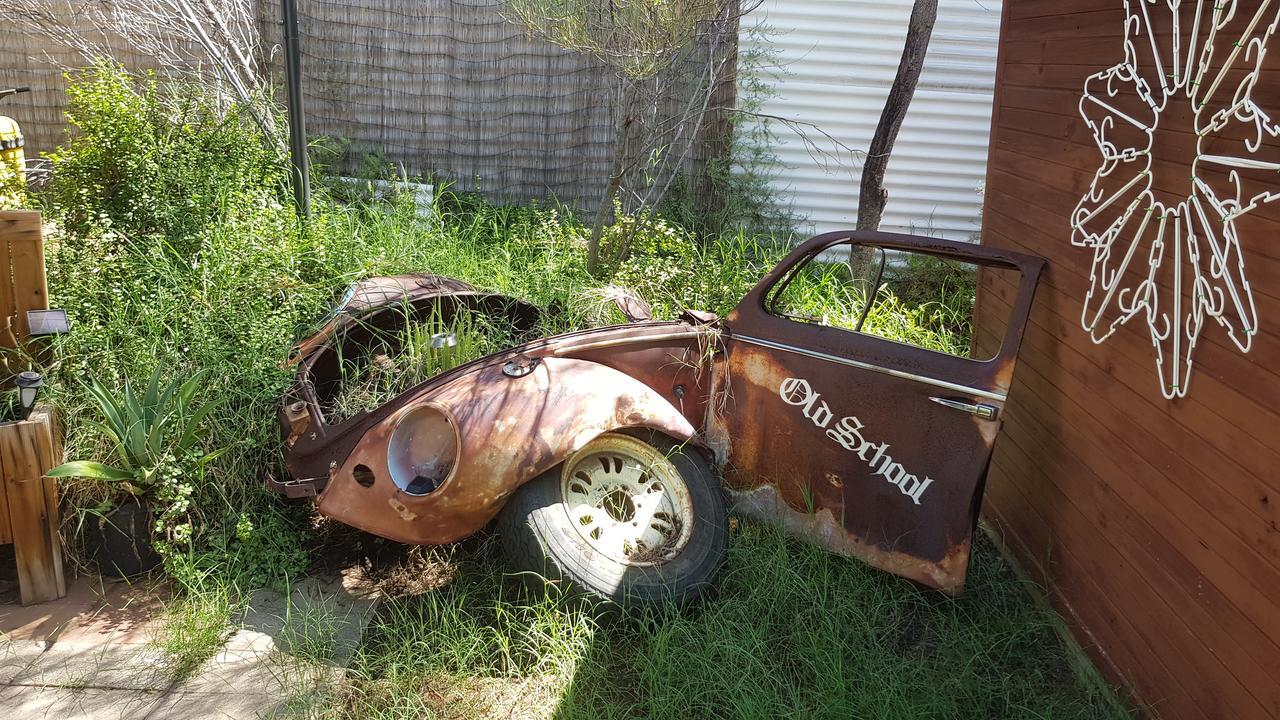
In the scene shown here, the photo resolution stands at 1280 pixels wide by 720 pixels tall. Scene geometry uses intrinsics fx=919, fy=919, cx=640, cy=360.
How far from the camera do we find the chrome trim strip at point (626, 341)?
3.88 meters

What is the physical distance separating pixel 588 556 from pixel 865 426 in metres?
1.19

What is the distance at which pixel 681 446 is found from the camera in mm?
3727

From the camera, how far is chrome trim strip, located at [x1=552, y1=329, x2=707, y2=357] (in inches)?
153

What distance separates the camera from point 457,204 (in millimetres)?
8250

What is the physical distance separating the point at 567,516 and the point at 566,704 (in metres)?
0.73

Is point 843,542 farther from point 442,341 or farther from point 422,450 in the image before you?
point 442,341

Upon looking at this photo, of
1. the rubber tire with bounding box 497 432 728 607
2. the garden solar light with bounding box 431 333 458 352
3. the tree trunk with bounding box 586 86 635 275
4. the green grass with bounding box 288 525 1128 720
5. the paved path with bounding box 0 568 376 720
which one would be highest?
the tree trunk with bounding box 586 86 635 275

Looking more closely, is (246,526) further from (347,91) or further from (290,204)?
(347,91)

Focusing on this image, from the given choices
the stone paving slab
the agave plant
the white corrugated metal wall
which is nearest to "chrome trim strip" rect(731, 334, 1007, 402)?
the stone paving slab

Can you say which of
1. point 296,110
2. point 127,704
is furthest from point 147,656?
point 296,110

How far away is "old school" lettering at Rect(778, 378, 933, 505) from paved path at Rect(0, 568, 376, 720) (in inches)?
75.6

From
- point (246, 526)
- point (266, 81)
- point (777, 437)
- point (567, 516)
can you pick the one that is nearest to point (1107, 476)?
point (777, 437)

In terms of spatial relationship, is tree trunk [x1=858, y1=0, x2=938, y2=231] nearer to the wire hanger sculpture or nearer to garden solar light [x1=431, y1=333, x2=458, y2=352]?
the wire hanger sculpture

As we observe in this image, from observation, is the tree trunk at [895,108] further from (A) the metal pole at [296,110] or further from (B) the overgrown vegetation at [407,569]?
(A) the metal pole at [296,110]
